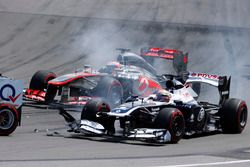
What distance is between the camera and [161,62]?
3216 centimetres

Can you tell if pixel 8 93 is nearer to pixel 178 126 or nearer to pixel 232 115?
pixel 178 126

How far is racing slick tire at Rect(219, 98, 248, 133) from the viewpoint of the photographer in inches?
684

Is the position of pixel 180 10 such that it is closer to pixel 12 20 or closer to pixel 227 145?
pixel 12 20

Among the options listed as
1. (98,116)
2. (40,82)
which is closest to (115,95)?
(40,82)

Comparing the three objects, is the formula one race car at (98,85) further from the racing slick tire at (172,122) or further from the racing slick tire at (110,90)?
the racing slick tire at (172,122)

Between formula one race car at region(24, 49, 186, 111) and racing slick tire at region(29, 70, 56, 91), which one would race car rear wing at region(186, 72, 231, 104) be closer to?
formula one race car at region(24, 49, 186, 111)

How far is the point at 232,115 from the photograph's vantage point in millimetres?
17359

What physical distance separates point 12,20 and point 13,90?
65.7ft

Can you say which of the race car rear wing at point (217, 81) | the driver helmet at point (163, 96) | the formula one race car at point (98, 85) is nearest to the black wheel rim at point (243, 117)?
the race car rear wing at point (217, 81)

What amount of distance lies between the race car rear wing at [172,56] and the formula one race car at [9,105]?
692cm

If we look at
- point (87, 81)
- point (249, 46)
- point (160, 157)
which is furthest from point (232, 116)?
point (249, 46)

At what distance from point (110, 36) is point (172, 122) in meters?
20.7

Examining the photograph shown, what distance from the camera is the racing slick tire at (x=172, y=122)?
1523cm

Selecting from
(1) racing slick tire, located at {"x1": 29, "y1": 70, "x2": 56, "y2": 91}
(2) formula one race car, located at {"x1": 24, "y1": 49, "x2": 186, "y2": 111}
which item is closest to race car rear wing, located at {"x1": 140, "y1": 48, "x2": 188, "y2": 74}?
(2) formula one race car, located at {"x1": 24, "y1": 49, "x2": 186, "y2": 111}
